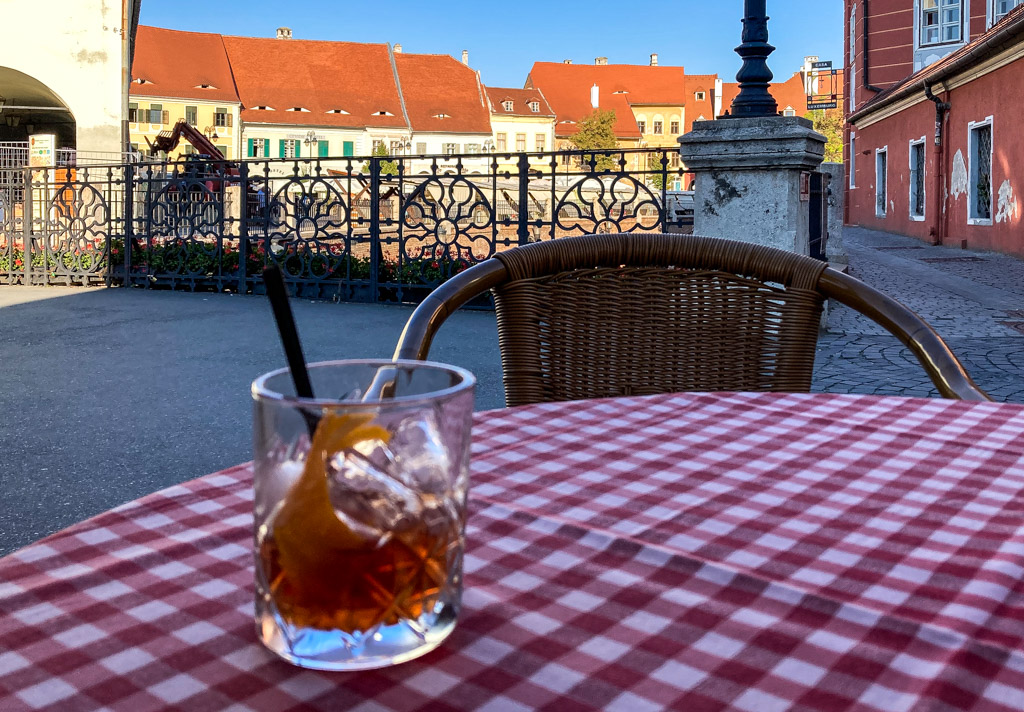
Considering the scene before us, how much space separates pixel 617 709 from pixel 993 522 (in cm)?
55

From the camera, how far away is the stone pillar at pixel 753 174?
6895 millimetres

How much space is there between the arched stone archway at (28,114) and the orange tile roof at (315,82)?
85.4 ft

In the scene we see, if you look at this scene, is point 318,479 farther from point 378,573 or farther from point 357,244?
point 357,244

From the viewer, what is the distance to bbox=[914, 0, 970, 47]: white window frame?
2412 cm

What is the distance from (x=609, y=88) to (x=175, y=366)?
252 ft

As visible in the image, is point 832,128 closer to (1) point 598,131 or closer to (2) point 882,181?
(1) point 598,131

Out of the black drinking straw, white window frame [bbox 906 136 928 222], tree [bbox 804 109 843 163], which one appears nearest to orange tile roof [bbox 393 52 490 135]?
tree [bbox 804 109 843 163]

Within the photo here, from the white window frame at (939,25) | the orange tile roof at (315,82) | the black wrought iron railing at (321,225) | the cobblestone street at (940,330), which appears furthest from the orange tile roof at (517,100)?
the black wrought iron railing at (321,225)

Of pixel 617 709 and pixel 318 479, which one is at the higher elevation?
pixel 318 479

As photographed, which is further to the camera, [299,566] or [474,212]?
[474,212]

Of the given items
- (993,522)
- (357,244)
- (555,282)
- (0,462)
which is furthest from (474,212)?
(993,522)

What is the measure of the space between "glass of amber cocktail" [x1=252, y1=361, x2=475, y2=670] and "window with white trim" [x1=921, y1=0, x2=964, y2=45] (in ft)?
88.3

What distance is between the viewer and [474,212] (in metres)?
10.4

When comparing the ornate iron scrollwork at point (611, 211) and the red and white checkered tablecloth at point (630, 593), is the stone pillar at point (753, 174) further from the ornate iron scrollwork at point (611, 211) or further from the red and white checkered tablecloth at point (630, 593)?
the red and white checkered tablecloth at point (630, 593)
